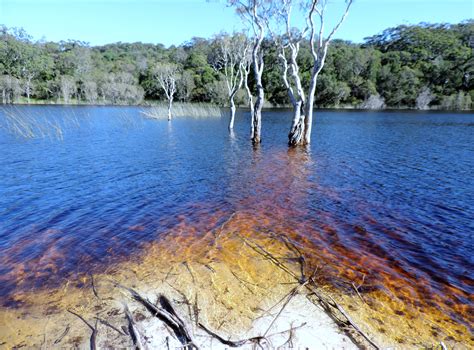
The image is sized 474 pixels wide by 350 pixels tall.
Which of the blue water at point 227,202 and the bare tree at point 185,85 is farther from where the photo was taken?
the bare tree at point 185,85

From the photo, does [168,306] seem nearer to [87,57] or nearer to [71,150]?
[71,150]

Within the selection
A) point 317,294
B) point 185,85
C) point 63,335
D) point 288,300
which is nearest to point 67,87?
point 185,85

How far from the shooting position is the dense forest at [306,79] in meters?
90.3

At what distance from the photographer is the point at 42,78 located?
99188 mm

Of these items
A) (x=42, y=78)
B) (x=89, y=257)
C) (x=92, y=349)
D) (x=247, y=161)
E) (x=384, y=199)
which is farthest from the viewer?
(x=42, y=78)

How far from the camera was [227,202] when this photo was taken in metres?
11.0

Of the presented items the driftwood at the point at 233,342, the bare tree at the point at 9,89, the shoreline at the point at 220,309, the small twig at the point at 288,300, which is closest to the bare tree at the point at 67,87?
the bare tree at the point at 9,89

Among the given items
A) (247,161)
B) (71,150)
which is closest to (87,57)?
(71,150)

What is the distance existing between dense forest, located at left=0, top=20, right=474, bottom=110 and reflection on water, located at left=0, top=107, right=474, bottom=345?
7056 cm

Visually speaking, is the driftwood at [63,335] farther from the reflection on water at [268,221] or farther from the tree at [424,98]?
the tree at [424,98]

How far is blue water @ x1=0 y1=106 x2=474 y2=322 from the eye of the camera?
6863mm

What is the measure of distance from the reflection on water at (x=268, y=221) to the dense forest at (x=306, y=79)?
231 ft

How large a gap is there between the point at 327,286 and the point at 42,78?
4737 inches

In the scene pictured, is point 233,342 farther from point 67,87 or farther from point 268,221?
point 67,87
